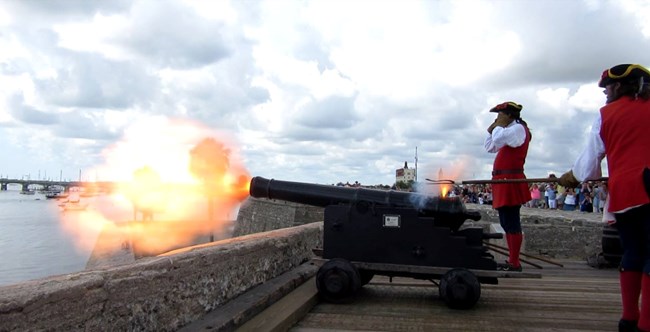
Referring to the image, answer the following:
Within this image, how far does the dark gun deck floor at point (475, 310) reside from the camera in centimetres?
360

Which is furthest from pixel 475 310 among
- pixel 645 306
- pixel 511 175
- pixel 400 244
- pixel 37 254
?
pixel 37 254

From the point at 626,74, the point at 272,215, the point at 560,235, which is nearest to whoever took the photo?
the point at 626,74

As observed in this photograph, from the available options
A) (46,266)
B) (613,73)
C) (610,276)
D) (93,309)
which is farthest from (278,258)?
(46,266)

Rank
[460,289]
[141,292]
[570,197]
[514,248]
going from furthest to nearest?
[570,197] → [514,248] → [460,289] → [141,292]

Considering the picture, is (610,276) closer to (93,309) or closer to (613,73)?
(613,73)

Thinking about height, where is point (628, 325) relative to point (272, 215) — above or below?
above

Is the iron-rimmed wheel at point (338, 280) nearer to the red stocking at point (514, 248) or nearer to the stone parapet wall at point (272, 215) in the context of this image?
the red stocking at point (514, 248)

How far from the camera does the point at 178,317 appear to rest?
297cm

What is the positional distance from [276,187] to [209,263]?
146 cm

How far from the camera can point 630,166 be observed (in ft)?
9.69

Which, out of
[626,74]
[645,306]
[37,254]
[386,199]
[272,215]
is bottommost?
[37,254]

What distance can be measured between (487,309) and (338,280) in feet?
3.77

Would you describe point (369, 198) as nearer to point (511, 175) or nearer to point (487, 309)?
point (487, 309)

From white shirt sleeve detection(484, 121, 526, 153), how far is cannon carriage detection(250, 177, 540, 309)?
92 centimetres
